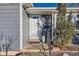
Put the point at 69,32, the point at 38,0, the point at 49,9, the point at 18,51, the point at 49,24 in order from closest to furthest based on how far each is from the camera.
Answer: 1. the point at 38,0
2. the point at 18,51
3. the point at 69,32
4. the point at 49,9
5. the point at 49,24

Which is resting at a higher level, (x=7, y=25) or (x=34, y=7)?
(x=34, y=7)

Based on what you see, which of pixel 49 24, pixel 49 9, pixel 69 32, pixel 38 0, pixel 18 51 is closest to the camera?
pixel 38 0

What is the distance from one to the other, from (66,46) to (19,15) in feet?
7.27

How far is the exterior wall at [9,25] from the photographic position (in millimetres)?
7762

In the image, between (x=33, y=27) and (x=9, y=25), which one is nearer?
(x=9, y=25)

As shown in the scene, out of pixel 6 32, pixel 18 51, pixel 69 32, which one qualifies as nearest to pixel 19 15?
pixel 6 32

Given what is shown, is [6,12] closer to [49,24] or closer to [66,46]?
[66,46]

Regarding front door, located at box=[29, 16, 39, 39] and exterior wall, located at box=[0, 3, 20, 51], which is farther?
front door, located at box=[29, 16, 39, 39]

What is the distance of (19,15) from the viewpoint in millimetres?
7754

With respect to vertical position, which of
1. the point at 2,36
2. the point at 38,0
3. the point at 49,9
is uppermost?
the point at 49,9

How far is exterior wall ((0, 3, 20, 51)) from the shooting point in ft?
25.5

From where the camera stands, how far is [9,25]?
7875 millimetres

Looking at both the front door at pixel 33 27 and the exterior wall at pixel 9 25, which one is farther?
the front door at pixel 33 27

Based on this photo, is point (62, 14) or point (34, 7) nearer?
point (62, 14)
